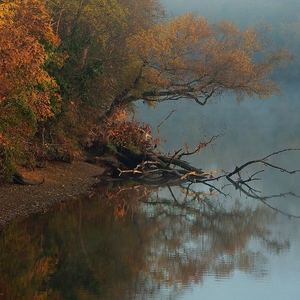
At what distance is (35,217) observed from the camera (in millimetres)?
15844

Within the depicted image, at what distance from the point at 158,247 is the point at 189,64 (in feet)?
55.0

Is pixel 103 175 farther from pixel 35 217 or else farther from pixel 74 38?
pixel 35 217

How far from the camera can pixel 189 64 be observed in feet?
95.9

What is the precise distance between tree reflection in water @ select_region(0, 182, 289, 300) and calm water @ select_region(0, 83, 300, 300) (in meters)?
0.02

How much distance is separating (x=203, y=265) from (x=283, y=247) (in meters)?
2.65

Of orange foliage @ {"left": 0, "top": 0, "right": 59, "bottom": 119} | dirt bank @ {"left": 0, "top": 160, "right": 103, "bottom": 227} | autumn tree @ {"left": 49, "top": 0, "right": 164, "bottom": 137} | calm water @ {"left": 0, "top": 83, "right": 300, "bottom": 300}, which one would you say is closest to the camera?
calm water @ {"left": 0, "top": 83, "right": 300, "bottom": 300}

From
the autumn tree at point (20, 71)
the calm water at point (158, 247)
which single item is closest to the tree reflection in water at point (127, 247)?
the calm water at point (158, 247)

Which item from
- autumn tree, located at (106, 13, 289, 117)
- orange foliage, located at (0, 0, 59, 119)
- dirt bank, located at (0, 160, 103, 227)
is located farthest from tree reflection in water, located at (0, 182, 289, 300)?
autumn tree, located at (106, 13, 289, 117)

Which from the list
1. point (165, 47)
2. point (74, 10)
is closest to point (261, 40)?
point (165, 47)

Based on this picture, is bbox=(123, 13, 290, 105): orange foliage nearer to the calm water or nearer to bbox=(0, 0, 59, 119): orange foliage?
the calm water

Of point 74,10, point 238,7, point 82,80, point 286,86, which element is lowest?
point 82,80

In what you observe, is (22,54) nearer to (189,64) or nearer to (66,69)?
(66,69)

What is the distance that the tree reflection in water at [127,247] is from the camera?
411 inches

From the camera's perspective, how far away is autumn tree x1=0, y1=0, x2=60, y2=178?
1359cm
